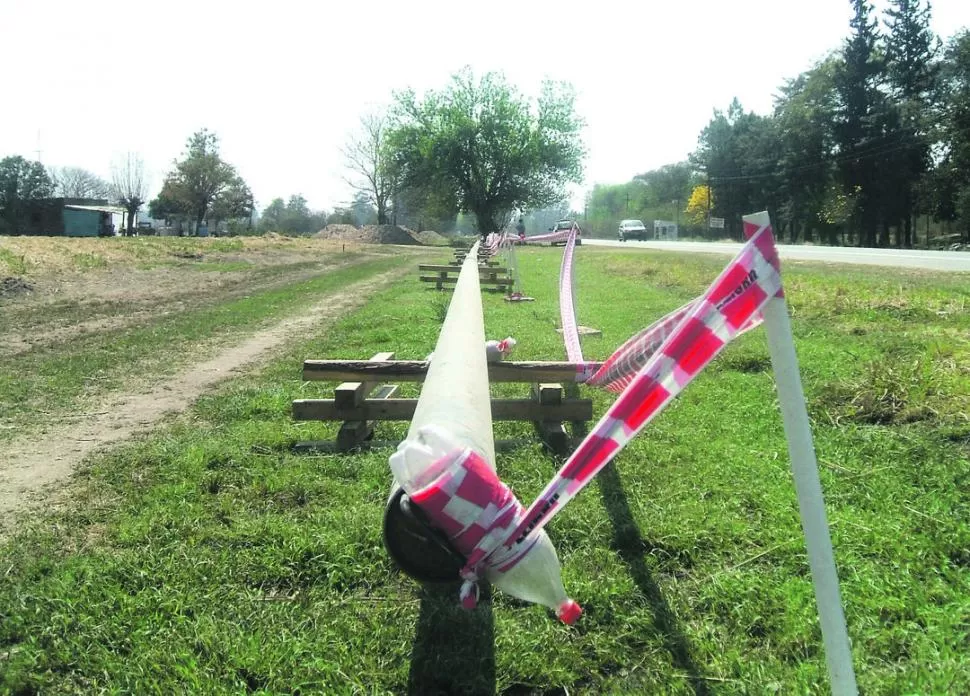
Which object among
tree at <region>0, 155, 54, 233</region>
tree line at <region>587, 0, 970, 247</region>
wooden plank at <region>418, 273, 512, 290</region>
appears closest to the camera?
wooden plank at <region>418, 273, 512, 290</region>

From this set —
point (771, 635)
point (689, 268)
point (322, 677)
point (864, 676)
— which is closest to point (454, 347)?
point (322, 677)

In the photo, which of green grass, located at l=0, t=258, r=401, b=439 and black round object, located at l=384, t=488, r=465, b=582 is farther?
Result: green grass, located at l=0, t=258, r=401, b=439

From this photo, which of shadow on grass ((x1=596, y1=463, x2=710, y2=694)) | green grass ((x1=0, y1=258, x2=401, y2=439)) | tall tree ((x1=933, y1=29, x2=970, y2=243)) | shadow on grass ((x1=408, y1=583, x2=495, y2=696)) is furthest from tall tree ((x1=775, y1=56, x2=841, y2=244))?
shadow on grass ((x1=408, y1=583, x2=495, y2=696))

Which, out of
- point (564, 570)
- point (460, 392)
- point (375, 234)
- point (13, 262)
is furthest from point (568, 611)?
point (375, 234)

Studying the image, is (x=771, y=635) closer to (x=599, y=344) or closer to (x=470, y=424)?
(x=470, y=424)

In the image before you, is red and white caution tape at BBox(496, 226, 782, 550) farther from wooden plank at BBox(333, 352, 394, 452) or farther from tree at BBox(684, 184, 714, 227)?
tree at BBox(684, 184, 714, 227)

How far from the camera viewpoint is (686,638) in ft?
8.70

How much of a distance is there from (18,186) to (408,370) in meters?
73.6

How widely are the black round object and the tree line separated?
51.9 m

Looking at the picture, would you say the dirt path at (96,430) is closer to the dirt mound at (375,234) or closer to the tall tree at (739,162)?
the dirt mound at (375,234)

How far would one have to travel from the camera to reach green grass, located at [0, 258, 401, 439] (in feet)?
21.6

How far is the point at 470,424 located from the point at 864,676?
155 centimetres

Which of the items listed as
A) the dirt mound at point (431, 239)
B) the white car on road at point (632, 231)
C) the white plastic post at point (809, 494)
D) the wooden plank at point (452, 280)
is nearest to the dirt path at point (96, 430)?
the white plastic post at point (809, 494)

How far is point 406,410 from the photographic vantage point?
5.09 meters
